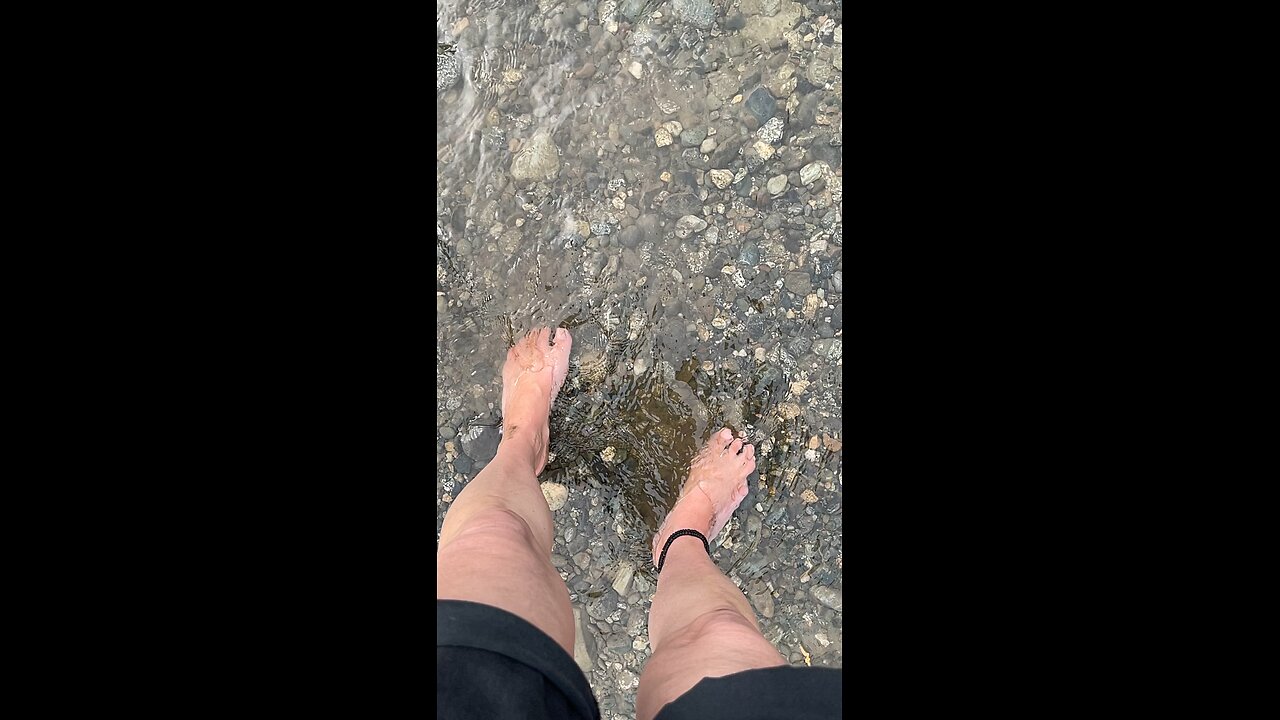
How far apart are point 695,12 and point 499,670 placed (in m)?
1.94

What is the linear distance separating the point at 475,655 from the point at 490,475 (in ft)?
2.33

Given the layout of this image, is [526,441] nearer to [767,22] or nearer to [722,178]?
[722,178]

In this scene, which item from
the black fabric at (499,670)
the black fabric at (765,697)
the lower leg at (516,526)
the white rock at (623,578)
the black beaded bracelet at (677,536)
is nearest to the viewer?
the black fabric at (499,670)

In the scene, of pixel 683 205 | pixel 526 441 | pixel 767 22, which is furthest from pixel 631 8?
pixel 526 441

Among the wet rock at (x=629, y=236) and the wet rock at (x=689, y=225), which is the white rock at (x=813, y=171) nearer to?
the wet rock at (x=689, y=225)

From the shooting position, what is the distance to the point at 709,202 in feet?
7.27

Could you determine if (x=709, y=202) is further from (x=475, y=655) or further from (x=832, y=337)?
(x=475, y=655)

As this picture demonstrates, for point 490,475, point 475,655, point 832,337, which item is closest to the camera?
point 475,655

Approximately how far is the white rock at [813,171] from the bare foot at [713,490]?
804 mm

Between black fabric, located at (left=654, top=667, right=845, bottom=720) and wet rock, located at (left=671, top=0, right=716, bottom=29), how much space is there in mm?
1850

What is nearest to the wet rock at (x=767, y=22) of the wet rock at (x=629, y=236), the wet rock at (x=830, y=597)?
the wet rock at (x=629, y=236)

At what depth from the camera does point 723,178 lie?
2211mm

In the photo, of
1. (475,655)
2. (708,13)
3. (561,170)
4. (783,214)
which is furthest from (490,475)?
(708,13)

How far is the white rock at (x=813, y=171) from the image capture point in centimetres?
217
